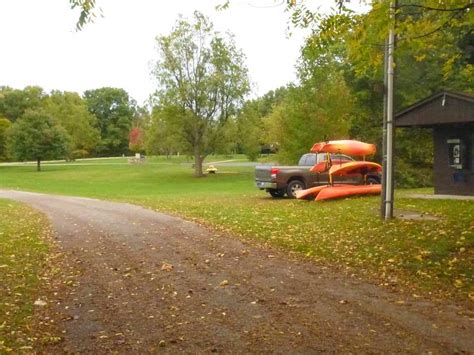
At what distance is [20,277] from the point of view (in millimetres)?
7730

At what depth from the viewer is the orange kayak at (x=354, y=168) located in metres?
19.0

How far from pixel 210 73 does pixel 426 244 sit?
4084cm

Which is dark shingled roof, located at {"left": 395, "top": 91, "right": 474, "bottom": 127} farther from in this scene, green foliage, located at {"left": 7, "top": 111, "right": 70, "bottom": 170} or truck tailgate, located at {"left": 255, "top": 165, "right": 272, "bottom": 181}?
green foliage, located at {"left": 7, "top": 111, "right": 70, "bottom": 170}

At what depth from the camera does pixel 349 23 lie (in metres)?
9.13

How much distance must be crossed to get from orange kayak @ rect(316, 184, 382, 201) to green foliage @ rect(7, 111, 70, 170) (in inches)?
2116

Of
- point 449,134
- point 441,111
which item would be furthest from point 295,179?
point 441,111

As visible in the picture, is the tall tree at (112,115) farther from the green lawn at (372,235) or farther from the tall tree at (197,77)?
the green lawn at (372,235)

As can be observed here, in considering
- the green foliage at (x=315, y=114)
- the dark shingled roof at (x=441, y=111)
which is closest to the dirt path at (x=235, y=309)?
the dark shingled roof at (x=441, y=111)

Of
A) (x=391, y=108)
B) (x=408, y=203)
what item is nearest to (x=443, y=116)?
(x=408, y=203)

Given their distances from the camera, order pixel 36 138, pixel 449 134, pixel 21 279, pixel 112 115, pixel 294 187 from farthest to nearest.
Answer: pixel 112 115 → pixel 36 138 → pixel 294 187 → pixel 449 134 → pixel 21 279

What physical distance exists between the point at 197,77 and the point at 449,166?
32.3m

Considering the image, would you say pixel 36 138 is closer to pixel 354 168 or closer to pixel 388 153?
pixel 354 168

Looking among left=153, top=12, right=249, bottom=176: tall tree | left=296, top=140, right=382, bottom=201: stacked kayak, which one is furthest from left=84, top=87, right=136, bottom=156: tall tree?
left=296, top=140, right=382, bottom=201: stacked kayak

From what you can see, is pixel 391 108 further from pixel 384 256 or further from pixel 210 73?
pixel 210 73
